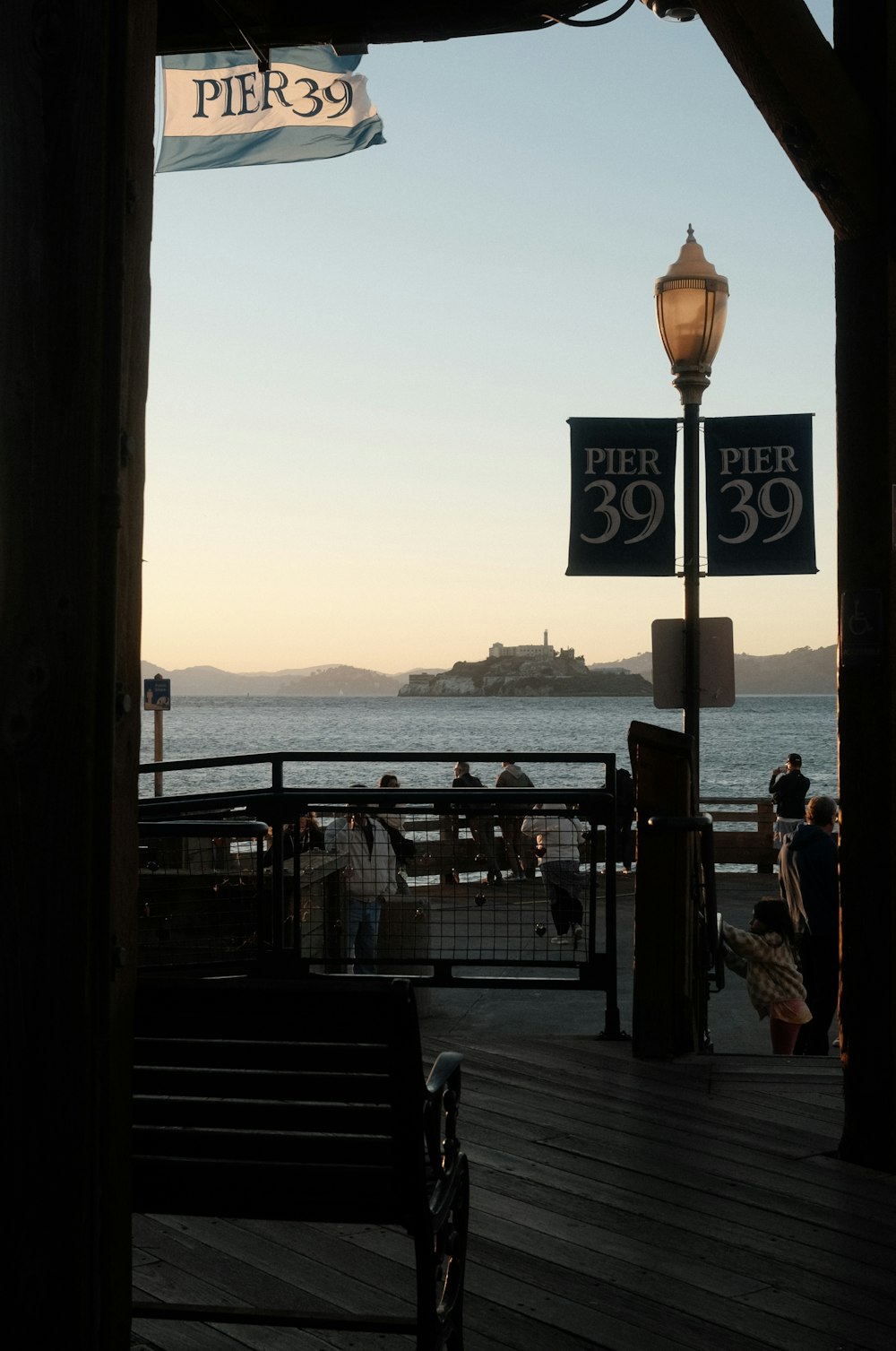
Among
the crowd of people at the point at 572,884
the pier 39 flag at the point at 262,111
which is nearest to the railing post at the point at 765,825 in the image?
the crowd of people at the point at 572,884

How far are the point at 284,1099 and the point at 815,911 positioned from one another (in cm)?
606

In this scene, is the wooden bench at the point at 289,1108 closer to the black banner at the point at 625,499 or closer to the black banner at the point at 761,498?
the black banner at the point at 625,499

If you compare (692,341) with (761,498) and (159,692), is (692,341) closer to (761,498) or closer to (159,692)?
(761,498)

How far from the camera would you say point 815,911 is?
26.8 feet

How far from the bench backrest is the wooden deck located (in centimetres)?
72

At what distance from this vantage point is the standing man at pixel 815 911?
8188 mm

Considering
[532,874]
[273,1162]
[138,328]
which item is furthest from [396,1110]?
[532,874]

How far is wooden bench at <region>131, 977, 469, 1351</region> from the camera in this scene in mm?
2695

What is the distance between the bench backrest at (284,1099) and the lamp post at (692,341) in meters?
4.92

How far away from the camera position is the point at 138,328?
2184 mm

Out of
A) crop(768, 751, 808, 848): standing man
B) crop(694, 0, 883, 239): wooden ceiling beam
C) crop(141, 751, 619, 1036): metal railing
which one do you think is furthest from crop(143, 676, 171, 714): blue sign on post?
crop(694, 0, 883, 239): wooden ceiling beam

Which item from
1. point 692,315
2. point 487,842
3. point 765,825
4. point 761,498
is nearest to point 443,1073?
point 487,842

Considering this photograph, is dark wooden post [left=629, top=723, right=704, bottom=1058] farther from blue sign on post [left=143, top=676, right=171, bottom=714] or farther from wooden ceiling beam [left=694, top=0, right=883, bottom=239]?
blue sign on post [left=143, top=676, right=171, bottom=714]

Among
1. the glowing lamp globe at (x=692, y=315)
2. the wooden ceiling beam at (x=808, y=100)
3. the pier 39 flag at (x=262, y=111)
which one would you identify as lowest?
the wooden ceiling beam at (x=808, y=100)
